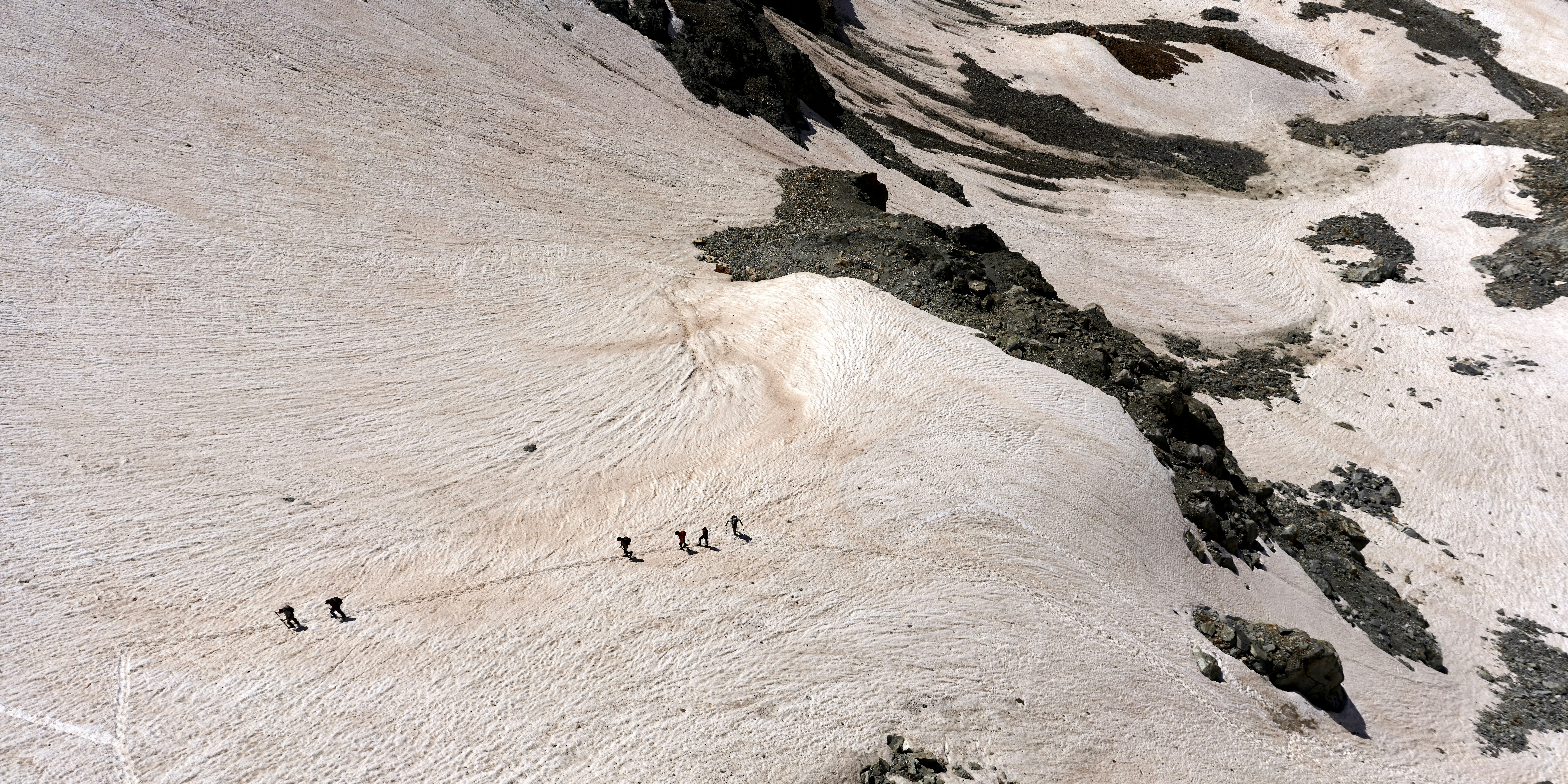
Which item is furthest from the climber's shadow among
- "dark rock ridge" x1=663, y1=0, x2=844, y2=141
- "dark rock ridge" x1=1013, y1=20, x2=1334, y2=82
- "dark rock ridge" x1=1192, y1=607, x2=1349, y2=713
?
"dark rock ridge" x1=1013, y1=20, x2=1334, y2=82

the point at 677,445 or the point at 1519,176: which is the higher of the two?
the point at 1519,176

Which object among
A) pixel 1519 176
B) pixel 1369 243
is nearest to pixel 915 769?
pixel 1369 243

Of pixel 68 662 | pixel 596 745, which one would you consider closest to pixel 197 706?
pixel 68 662

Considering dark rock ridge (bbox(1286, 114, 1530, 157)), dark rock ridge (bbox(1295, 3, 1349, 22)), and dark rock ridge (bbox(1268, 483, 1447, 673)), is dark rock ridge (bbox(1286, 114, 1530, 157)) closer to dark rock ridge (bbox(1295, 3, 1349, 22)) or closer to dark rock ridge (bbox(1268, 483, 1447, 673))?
dark rock ridge (bbox(1295, 3, 1349, 22))

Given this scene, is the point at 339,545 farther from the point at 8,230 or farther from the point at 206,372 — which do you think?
the point at 8,230

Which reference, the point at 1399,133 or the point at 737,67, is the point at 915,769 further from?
the point at 1399,133
